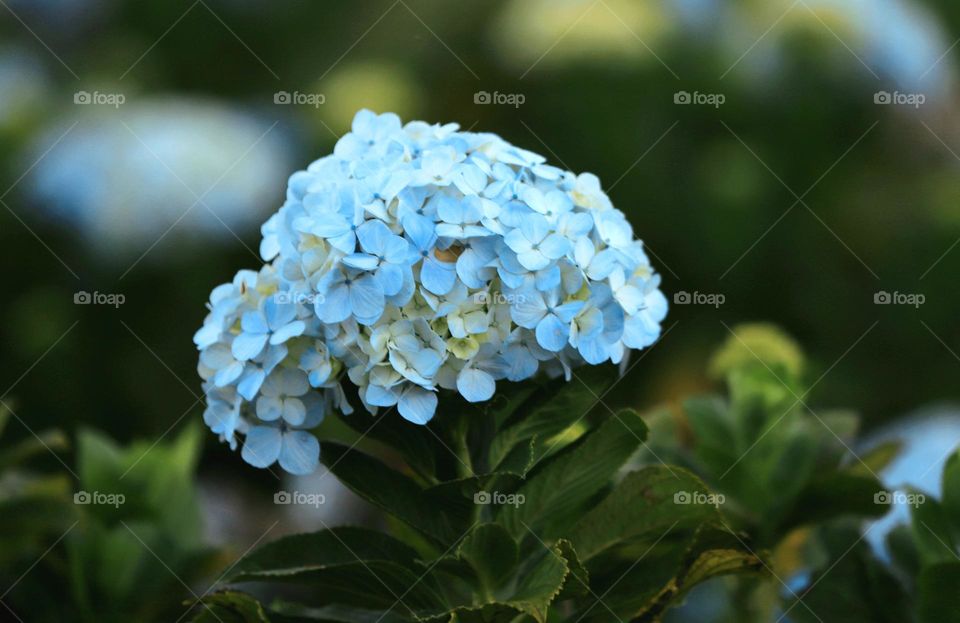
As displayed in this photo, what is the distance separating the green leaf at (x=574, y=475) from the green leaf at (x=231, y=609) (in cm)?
18

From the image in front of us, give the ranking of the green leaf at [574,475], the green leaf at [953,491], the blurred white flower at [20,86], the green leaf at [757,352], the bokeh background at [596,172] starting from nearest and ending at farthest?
the green leaf at [574,475]
the green leaf at [953,491]
the green leaf at [757,352]
the bokeh background at [596,172]
the blurred white flower at [20,86]

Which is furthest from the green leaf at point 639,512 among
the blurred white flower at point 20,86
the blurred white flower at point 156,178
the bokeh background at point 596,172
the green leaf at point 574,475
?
the blurred white flower at point 20,86

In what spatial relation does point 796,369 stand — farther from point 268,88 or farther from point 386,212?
point 268,88

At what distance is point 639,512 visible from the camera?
0.82 metres

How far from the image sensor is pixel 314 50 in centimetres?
229

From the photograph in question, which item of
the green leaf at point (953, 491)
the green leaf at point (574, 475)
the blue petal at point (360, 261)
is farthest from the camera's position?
the green leaf at point (953, 491)

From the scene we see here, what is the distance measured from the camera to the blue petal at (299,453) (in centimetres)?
75

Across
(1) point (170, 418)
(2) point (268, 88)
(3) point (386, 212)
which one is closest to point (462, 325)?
(3) point (386, 212)

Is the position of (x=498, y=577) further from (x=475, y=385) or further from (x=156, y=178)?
(x=156, y=178)

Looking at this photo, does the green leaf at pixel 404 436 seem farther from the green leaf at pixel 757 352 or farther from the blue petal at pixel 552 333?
the green leaf at pixel 757 352

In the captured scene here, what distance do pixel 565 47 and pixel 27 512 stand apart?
52.4 inches

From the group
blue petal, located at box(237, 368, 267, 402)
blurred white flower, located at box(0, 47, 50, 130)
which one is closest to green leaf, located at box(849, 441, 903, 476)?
blue petal, located at box(237, 368, 267, 402)

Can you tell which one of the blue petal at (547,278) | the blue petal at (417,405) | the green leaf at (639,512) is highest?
the blue petal at (547,278)

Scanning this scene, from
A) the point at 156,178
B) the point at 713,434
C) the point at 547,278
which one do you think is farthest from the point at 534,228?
the point at 156,178
